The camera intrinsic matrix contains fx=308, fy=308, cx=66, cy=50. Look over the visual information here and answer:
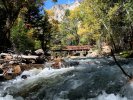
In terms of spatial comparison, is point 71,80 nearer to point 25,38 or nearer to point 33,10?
point 25,38

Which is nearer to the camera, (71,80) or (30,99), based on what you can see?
(30,99)

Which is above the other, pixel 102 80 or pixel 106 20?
pixel 106 20

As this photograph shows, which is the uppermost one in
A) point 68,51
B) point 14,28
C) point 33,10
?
point 33,10

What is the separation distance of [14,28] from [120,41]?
2067 centimetres

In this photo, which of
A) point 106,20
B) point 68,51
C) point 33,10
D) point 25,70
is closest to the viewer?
point 25,70

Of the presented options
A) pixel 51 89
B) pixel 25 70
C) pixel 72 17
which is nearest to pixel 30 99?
pixel 51 89

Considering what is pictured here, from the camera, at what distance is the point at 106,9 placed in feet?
135

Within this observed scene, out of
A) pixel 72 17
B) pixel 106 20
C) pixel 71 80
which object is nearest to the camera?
pixel 71 80

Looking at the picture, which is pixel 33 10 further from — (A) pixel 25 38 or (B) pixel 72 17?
(B) pixel 72 17

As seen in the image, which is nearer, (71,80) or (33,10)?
(71,80)

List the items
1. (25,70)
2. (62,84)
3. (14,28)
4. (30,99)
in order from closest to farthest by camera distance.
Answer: (30,99), (62,84), (25,70), (14,28)

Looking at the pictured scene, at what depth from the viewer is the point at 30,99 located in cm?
1026

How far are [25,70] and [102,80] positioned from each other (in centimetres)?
766

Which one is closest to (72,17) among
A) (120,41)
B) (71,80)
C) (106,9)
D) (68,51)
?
(68,51)
